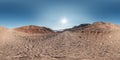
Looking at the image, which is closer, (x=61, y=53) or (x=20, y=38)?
(x=61, y=53)

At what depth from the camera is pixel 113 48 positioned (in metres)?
19.9

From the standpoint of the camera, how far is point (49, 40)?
22859 mm

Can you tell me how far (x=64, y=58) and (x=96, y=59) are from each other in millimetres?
2586

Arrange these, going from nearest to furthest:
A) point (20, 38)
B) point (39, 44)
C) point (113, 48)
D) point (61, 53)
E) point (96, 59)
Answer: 1. point (96, 59)
2. point (61, 53)
3. point (113, 48)
4. point (39, 44)
5. point (20, 38)

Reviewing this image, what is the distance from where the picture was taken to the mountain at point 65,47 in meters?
17.8

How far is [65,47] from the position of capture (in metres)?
20.5

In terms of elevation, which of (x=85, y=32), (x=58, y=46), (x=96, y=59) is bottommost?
(x=96, y=59)

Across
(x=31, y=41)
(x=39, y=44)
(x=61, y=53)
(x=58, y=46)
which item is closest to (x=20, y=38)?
(x=31, y=41)

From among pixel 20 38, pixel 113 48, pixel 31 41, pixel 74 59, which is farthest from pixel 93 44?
pixel 20 38

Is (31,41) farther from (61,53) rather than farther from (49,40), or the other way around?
(61,53)

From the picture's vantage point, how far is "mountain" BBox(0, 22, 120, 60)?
A: 17.8 meters

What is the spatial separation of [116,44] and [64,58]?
21.6ft

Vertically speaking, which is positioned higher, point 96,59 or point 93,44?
point 93,44

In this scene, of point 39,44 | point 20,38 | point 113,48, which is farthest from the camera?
point 20,38
